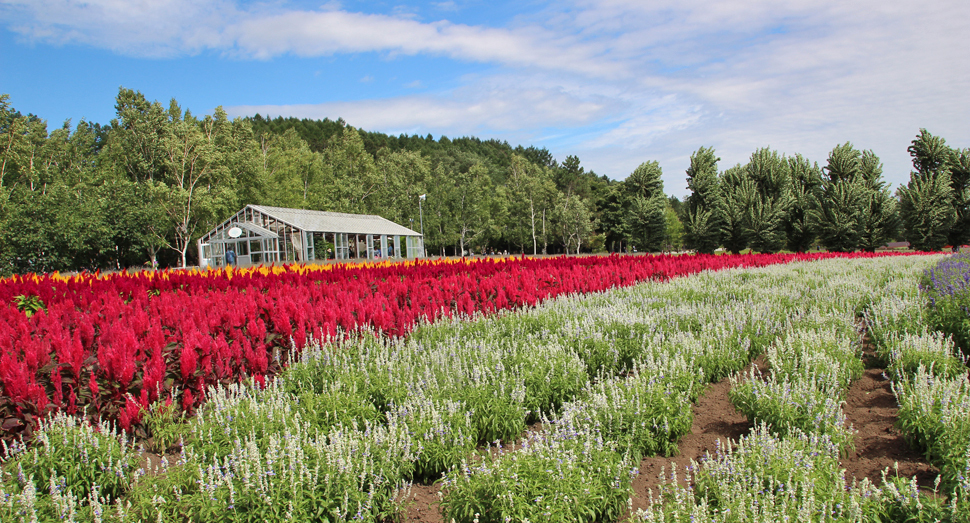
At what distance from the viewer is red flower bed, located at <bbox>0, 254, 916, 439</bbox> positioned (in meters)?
3.66

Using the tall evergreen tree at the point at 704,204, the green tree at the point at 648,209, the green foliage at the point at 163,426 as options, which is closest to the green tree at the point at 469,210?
the green tree at the point at 648,209

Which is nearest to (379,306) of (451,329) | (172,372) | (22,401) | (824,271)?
(451,329)

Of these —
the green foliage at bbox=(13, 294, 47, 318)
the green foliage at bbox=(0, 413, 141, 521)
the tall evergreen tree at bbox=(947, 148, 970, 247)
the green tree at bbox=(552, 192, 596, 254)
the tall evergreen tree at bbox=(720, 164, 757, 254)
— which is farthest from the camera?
the green tree at bbox=(552, 192, 596, 254)

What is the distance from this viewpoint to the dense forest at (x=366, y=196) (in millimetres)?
26344

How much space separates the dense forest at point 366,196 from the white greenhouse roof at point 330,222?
6.63m

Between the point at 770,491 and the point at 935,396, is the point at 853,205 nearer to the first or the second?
the point at 935,396

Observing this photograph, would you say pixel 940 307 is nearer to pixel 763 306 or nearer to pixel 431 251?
pixel 763 306

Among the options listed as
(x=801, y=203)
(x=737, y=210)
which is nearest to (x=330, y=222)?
(x=737, y=210)

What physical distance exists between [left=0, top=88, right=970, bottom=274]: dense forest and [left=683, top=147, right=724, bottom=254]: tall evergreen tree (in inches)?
3.7

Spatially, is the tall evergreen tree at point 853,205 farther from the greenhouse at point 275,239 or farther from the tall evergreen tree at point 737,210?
the greenhouse at point 275,239

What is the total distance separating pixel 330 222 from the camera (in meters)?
34.7

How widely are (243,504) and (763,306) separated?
7.00 meters

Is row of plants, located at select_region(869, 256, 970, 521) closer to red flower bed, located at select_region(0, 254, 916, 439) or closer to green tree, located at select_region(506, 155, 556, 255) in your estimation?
red flower bed, located at select_region(0, 254, 916, 439)

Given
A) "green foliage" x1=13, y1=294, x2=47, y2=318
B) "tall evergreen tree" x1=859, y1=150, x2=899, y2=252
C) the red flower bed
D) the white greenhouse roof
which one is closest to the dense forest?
"tall evergreen tree" x1=859, y1=150, x2=899, y2=252
